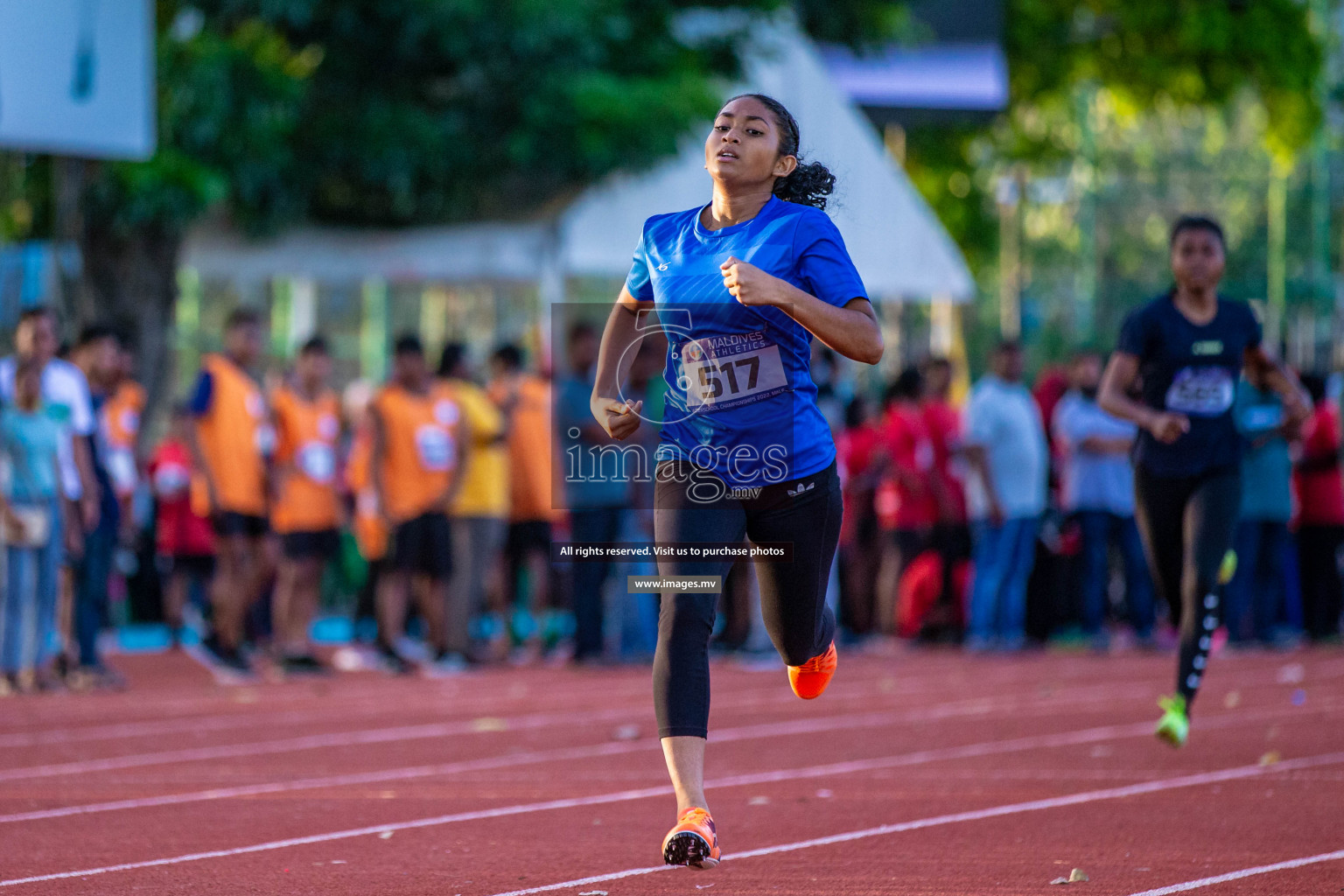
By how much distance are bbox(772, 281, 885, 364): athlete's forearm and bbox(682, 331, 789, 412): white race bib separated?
0.59ft

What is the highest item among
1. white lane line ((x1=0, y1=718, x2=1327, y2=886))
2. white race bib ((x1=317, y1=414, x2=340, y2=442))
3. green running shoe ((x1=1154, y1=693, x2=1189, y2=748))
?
white race bib ((x1=317, y1=414, x2=340, y2=442))

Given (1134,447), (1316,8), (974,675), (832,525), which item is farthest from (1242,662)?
(1316,8)

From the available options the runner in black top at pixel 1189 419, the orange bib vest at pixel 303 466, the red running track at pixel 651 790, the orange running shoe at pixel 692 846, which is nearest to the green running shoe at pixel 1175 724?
the runner in black top at pixel 1189 419

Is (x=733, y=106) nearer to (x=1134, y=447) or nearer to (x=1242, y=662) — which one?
(x=1134, y=447)

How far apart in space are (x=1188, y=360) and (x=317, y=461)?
7.06m

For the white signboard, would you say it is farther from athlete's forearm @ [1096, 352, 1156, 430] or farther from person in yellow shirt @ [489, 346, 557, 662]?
athlete's forearm @ [1096, 352, 1156, 430]

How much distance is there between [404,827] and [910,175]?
27883 mm

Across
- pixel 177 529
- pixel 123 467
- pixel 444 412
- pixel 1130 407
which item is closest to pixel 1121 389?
pixel 1130 407

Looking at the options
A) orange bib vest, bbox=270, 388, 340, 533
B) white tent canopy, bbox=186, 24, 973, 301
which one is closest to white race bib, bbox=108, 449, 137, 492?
orange bib vest, bbox=270, 388, 340, 533

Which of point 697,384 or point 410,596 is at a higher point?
point 697,384

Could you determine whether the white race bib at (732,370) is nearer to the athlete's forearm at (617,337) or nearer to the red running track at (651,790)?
the athlete's forearm at (617,337)

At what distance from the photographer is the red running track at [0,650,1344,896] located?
19.4 feet

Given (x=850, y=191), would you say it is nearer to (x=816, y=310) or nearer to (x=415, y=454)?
(x=415, y=454)

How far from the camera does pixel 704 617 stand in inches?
213
